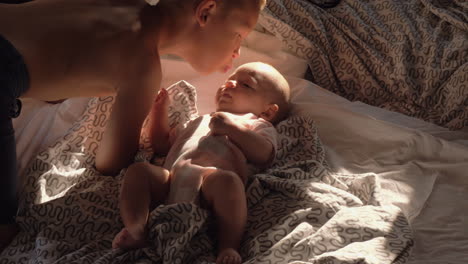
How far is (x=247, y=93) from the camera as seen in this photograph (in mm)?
1786

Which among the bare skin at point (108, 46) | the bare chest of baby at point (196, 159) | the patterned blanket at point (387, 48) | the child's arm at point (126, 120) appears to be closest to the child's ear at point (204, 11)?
the bare skin at point (108, 46)

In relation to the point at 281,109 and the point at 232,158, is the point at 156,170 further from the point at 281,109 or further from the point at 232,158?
the point at 281,109

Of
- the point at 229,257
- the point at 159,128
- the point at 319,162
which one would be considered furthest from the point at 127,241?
the point at 319,162

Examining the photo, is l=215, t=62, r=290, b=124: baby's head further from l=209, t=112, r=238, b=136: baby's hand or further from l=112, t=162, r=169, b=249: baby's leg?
l=112, t=162, r=169, b=249: baby's leg

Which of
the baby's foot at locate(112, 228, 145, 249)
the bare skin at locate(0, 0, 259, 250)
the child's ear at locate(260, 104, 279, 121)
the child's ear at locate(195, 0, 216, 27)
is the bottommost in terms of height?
the baby's foot at locate(112, 228, 145, 249)

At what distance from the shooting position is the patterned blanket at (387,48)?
2.05m

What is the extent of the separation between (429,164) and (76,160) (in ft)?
3.50

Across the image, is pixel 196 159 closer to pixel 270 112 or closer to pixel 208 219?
pixel 208 219

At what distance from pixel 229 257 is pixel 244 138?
0.41m

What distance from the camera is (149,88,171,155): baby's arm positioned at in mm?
1739

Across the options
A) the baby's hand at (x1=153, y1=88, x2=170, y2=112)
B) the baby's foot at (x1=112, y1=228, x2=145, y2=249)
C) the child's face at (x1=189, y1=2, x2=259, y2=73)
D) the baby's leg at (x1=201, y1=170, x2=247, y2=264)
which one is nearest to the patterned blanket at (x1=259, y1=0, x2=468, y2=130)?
the child's face at (x1=189, y1=2, x2=259, y2=73)

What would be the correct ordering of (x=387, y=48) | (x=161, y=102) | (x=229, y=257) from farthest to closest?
(x=387, y=48) → (x=161, y=102) → (x=229, y=257)

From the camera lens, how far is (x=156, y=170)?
147cm

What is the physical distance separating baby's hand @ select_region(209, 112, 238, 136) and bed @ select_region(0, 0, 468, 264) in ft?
0.53
